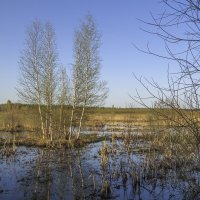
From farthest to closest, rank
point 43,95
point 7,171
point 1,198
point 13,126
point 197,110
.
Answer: point 13,126
point 43,95
point 7,171
point 1,198
point 197,110

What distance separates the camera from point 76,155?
1673cm

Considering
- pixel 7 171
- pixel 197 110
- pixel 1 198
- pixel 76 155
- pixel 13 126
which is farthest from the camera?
pixel 13 126

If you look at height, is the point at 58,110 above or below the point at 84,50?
below

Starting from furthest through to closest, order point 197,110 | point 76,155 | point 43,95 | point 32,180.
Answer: point 43,95, point 76,155, point 32,180, point 197,110

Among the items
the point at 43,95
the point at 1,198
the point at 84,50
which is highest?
the point at 84,50

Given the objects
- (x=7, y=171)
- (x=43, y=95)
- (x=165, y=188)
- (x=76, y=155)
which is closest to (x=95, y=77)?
(x=43, y=95)

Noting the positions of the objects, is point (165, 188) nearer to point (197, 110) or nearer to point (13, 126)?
point (197, 110)

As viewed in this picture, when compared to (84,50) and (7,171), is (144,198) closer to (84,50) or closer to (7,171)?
(7,171)

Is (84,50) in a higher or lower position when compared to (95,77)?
higher

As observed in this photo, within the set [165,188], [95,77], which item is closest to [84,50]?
[95,77]

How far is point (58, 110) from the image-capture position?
23422mm

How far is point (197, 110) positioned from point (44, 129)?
19.0 m

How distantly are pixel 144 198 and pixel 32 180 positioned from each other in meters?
3.63

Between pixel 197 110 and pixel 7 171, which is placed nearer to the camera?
pixel 197 110
